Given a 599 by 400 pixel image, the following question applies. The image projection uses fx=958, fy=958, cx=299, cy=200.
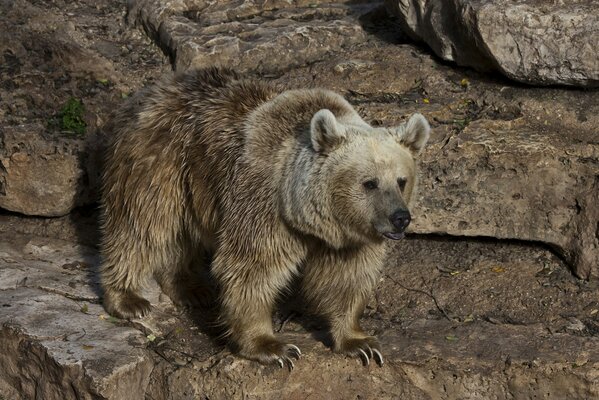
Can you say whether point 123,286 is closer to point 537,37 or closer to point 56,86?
point 56,86

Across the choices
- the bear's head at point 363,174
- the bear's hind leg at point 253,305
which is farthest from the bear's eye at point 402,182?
the bear's hind leg at point 253,305

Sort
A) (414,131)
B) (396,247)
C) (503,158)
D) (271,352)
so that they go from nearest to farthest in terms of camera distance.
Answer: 1. (414,131)
2. (271,352)
3. (503,158)
4. (396,247)

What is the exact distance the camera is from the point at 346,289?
6.00 meters

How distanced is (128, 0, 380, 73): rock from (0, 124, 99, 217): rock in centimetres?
125

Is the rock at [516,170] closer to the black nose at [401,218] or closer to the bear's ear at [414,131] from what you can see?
the bear's ear at [414,131]

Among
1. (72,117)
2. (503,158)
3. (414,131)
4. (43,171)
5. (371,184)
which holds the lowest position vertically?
(43,171)

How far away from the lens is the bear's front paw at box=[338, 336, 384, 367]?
596cm

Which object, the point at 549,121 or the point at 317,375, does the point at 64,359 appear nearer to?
the point at 317,375

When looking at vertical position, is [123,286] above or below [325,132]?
below

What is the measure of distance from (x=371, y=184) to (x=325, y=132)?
386 mm

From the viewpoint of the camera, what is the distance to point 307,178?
5379 mm

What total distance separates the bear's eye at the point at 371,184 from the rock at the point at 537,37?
2.31 meters

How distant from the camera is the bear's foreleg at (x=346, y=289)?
592 cm

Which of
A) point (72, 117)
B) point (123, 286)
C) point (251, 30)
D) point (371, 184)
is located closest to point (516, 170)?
point (371, 184)
